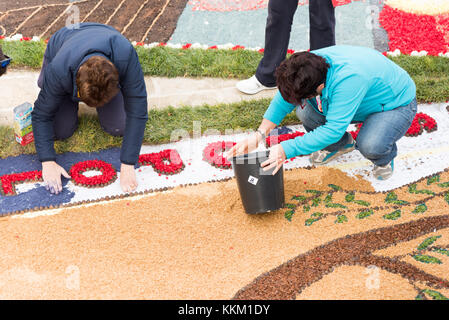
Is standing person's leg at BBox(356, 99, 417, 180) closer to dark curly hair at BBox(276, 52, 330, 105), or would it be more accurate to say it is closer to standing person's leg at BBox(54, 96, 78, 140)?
dark curly hair at BBox(276, 52, 330, 105)

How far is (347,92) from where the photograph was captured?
2.61 metres

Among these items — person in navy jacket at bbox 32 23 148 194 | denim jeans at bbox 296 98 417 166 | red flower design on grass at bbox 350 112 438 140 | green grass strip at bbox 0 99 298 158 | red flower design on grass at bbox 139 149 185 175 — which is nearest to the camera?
person in navy jacket at bbox 32 23 148 194

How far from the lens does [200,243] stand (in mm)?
2764

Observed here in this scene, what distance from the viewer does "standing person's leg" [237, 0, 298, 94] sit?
3785mm

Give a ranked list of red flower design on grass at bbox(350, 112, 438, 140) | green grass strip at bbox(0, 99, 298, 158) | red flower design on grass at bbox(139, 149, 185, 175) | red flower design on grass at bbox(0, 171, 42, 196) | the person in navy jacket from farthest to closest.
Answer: red flower design on grass at bbox(350, 112, 438, 140)
green grass strip at bbox(0, 99, 298, 158)
red flower design on grass at bbox(139, 149, 185, 175)
red flower design on grass at bbox(0, 171, 42, 196)
the person in navy jacket

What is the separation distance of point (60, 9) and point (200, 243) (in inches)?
129

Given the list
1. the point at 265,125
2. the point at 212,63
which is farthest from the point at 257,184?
the point at 212,63

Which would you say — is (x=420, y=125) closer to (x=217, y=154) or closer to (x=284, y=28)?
(x=284, y=28)

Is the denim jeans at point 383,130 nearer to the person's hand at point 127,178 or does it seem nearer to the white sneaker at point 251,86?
the white sneaker at point 251,86

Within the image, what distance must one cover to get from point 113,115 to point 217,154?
2.58 ft

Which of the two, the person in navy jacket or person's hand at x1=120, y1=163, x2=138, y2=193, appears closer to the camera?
the person in navy jacket

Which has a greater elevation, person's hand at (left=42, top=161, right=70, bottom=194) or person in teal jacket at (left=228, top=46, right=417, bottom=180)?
person in teal jacket at (left=228, top=46, right=417, bottom=180)

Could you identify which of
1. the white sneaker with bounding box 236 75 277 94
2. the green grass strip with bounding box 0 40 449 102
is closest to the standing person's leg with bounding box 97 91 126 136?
the green grass strip with bounding box 0 40 449 102
